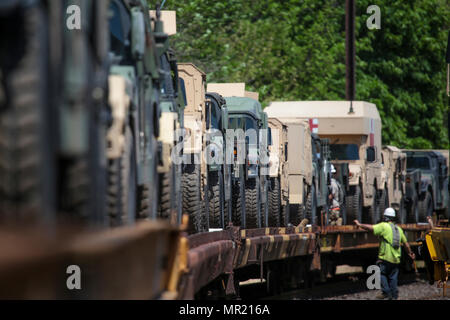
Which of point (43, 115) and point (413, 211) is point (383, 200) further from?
point (43, 115)

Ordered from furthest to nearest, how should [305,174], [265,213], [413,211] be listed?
1. [413,211]
2. [305,174]
3. [265,213]

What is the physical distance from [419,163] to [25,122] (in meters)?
32.2

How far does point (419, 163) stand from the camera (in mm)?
35812

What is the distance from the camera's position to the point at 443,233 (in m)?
15.9

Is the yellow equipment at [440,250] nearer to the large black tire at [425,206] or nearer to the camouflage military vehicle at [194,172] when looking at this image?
the camouflage military vehicle at [194,172]

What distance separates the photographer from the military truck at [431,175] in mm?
34625

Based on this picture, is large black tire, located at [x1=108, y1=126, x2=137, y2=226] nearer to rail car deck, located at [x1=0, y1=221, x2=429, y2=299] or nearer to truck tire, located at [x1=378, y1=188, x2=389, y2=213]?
rail car deck, located at [x1=0, y1=221, x2=429, y2=299]

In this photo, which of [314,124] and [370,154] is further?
[314,124]

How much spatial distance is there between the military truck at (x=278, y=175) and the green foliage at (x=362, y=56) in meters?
14.9

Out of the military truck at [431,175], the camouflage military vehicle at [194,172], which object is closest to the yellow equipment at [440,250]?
the camouflage military vehicle at [194,172]

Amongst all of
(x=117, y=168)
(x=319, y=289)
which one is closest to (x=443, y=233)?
(x=319, y=289)

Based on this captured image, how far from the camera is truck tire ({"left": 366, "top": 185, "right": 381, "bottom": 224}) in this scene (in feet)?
92.4

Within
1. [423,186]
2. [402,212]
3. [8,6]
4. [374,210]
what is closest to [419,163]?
[423,186]

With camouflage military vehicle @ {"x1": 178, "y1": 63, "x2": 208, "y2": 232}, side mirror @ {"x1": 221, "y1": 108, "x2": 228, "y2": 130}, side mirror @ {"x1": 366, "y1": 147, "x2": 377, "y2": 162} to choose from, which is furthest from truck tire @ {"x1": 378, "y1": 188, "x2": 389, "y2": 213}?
camouflage military vehicle @ {"x1": 178, "y1": 63, "x2": 208, "y2": 232}
